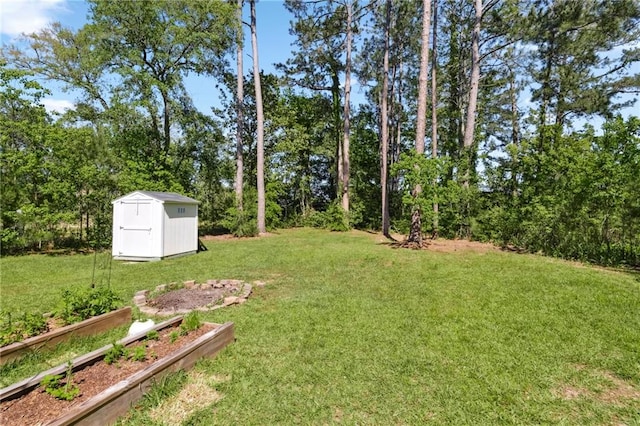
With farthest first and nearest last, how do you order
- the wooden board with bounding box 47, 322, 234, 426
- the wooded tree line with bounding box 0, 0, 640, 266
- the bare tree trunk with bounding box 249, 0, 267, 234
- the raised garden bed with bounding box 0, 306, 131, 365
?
the bare tree trunk with bounding box 249, 0, 267, 234 → the wooded tree line with bounding box 0, 0, 640, 266 → the raised garden bed with bounding box 0, 306, 131, 365 → the wooden board with bounding box 47, 322, 234, 426

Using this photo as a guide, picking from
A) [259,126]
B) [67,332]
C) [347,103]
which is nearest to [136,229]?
[67,332]

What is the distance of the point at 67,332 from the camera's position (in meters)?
3.04

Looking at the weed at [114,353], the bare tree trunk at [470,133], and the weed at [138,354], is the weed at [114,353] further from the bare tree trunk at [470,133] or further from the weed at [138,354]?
the bare tree trunk at [470,133]

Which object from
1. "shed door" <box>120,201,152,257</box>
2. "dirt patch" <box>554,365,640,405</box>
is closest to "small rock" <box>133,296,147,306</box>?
"shed door" <box>120,201,152,257</box>

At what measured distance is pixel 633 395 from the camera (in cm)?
234

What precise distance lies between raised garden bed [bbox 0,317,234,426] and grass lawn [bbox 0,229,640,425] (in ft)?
0.41

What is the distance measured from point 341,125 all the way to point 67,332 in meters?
17.1

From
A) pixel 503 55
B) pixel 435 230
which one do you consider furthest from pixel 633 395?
pixel 503 55

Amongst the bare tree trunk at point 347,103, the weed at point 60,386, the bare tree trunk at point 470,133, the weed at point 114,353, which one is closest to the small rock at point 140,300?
the weed at point 114,353

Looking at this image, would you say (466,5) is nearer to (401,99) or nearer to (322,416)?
(401,99)

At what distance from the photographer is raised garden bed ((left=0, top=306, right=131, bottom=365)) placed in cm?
268

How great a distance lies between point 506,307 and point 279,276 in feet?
12.2

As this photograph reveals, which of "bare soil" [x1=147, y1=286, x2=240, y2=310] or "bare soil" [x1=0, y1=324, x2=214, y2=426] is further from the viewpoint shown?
"bare soil" [x1=147, y1=286, x2=240, y2=310]

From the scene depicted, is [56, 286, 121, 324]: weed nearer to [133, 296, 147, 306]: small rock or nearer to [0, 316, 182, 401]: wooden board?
[133, 296, 147, 306]: small rock
